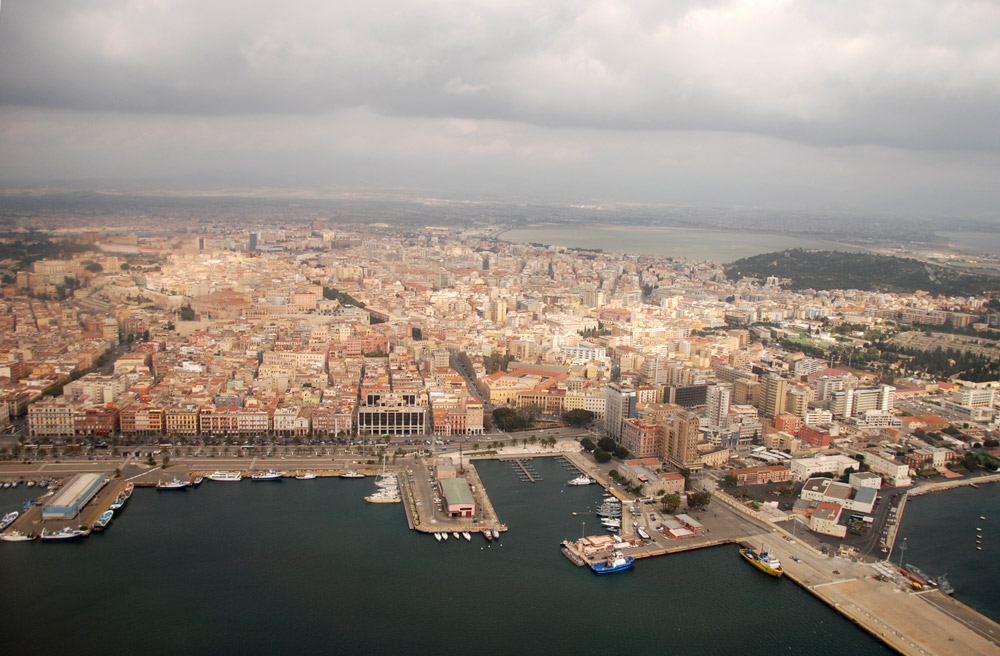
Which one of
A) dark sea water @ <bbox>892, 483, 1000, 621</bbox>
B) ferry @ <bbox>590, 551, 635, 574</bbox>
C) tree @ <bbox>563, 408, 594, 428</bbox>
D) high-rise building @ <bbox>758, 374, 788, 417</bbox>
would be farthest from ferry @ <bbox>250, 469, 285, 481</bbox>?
high-rise building @ <bbox>758, 374, 788, 417</bbox>

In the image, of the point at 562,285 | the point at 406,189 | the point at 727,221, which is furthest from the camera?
the point at 727,221

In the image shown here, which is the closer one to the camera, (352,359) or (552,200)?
(352,359)

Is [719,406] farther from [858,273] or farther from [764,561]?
[858,273]

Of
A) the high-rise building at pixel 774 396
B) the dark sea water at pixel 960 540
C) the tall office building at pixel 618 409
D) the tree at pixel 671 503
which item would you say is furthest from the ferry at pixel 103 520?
the high-rise building at pixel 774 396

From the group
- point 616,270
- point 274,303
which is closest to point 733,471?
point 274,303

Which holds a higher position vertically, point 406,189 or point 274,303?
point 406,189

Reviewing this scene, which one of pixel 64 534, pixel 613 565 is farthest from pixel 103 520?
pixel 613 565

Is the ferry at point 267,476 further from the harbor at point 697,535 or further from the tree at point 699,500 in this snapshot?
the tree at point 699,500

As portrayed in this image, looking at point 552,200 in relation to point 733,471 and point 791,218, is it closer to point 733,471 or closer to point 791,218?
point 791,218
